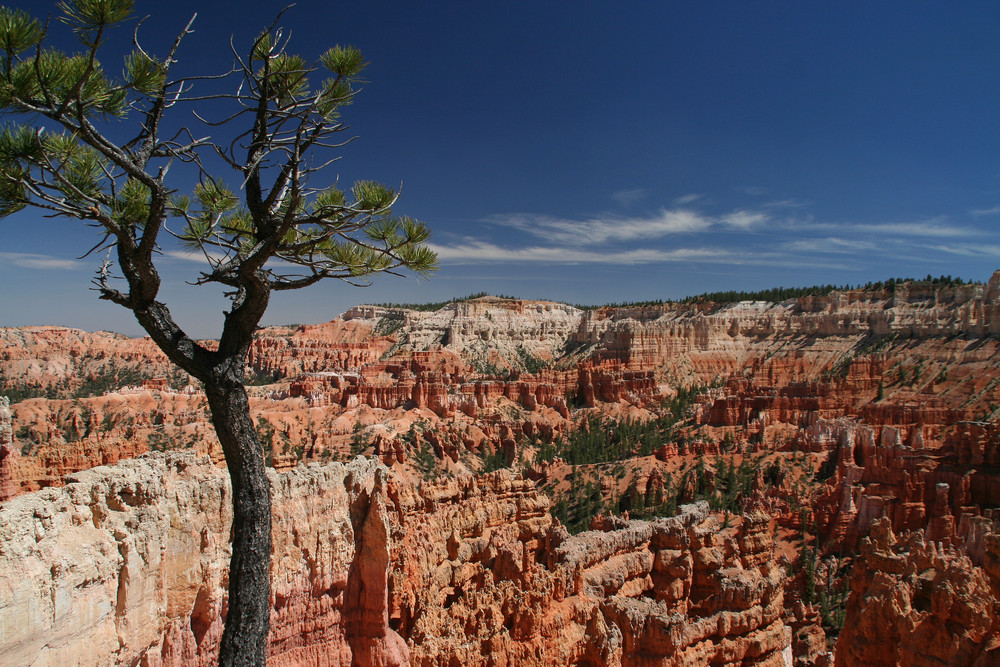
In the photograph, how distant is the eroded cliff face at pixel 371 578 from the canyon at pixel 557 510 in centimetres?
4

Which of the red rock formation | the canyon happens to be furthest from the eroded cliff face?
the red rock formation

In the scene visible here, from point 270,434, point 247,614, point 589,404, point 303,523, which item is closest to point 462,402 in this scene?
point 589,404

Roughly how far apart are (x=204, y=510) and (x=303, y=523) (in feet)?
5.69

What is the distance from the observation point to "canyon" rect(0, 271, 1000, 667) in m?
7.18

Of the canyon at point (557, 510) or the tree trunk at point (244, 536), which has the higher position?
the tree trunk at point (244, 536)

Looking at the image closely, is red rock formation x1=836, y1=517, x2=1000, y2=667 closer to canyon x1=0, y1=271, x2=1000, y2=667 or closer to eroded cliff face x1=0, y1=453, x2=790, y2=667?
canyon x1=0, y1=271, x2=1000, y2=667

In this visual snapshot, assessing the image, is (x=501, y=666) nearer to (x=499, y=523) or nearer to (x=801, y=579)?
(x=499, y=523)

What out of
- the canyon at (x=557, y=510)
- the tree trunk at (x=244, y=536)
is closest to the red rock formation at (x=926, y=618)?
the canyon at (x=557, y=510)

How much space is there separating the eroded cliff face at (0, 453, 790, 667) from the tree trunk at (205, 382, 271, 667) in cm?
242

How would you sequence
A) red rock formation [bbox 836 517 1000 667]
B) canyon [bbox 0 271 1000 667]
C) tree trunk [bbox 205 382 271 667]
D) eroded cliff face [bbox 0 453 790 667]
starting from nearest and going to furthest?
tree trunk [bbox 205 382 271 667]
eroded cliff face [bbox 0 453 790 667]
canyon [bbox 0 271 1000 667]
red rock formation [bbox 836 517 1000 667]

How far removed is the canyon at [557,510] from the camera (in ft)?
23.6

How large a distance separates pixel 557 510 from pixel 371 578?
90.6 feet

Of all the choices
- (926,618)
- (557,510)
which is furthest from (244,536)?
(557,510)

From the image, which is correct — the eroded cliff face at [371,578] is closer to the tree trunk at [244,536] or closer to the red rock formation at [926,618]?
the red rock formation at [926,618]
